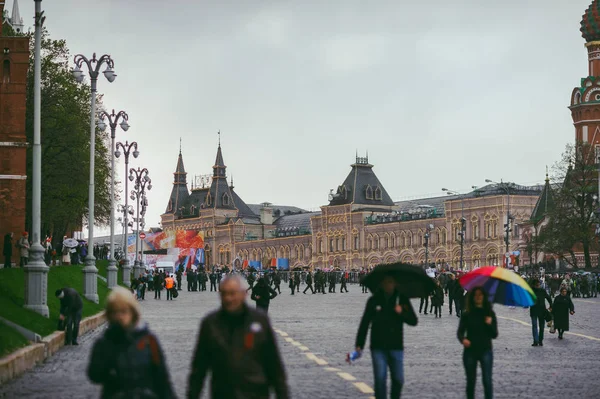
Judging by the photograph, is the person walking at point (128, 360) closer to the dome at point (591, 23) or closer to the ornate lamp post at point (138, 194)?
the ornate lamp post at point (138, 194)

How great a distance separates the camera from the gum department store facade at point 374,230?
140750mm

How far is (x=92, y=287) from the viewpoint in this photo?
37938 millimetres

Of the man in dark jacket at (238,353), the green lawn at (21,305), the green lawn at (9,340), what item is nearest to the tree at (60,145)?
the green lawn at (21,305)

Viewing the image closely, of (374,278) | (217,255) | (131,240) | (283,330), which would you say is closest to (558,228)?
(131,240)

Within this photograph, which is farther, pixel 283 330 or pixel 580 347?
pixel 283 330

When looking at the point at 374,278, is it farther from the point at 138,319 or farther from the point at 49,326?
the point at 49,326

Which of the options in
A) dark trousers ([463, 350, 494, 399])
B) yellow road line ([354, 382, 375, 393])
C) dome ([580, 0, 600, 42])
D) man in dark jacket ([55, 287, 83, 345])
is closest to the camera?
dark trousers ([463, 350, 494, 399])

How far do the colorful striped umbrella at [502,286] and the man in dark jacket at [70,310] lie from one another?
10.4 m

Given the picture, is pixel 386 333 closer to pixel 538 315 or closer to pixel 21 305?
pixel 538 315

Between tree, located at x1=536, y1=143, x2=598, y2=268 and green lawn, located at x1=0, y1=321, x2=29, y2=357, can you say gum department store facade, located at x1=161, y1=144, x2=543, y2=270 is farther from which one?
green lawn, located at x1=0, y1=321, x2=29, y2=357

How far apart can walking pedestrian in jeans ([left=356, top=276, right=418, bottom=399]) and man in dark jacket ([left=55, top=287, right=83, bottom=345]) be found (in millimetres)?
12417

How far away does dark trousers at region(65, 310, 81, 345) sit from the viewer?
2398 centimetres

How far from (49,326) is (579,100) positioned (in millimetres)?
101617

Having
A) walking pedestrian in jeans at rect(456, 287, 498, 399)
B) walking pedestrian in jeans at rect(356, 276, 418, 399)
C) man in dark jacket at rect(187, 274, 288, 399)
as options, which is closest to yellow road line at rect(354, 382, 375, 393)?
walking pedestrian in jeans at rect(456, 287, 498, 399)
